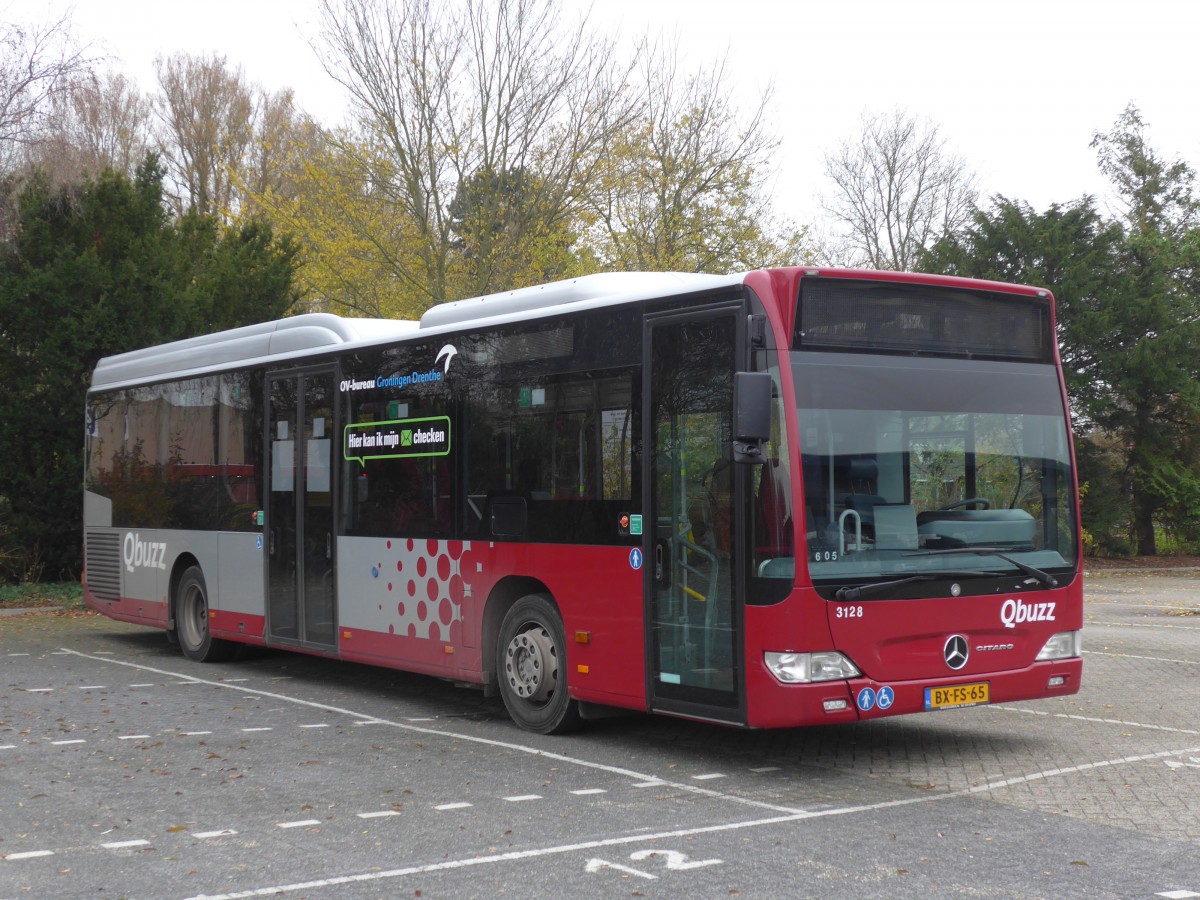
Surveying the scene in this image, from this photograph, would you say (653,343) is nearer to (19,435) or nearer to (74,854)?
(74,854)

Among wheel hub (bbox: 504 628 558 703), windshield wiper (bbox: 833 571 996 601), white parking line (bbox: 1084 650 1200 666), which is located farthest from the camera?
white parking line (bbox: 1084 650 1200 666)

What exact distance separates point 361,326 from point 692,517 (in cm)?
519

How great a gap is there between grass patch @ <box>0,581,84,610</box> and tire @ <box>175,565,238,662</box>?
6.91 metres

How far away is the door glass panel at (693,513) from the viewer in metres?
8.18

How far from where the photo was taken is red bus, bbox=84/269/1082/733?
7.94 meters

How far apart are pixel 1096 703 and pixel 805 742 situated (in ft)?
10.1

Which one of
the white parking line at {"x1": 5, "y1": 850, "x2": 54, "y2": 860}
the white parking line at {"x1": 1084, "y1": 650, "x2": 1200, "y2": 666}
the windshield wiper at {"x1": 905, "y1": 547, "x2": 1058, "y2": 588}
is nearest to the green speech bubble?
the windshield wiper at {"x1": 905, "y1": 547, "x2": 1058, "y2": 588}

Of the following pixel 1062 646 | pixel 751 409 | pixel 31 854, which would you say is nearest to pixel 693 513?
pixel 751 409

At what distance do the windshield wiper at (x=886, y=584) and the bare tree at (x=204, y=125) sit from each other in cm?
3137

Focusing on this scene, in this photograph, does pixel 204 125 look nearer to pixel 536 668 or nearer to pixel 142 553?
pixel 142 553

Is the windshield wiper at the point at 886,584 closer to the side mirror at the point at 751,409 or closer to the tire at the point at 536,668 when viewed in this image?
the side mirror at the point at 751,409

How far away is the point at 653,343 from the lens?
8875mm

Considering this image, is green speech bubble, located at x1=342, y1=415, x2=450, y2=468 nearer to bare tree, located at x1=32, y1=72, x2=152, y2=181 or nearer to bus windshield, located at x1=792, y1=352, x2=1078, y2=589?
bus windshield, located at x1=792, y1=352, x2=1078, y2=589

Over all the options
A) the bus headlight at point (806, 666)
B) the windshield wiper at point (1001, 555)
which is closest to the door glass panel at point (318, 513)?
the bus headlight at point (806, 666)
